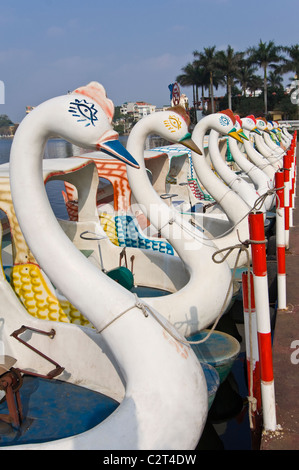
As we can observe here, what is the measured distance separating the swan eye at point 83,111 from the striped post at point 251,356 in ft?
5.41

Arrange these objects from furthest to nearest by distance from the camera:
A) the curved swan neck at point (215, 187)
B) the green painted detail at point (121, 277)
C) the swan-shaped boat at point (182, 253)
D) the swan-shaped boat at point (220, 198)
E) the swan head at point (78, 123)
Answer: the curved swan neck at point (215, 187), the swan-shaped boat at point (220, 198), the green painted detail at point (121, 277), the swan-shaped boat at point (182, 253), the swan head at point (78, 123)

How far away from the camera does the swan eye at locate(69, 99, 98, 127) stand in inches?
138

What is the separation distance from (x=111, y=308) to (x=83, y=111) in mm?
1521

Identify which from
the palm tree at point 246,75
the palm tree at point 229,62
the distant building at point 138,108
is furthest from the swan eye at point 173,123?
the distant building at point 138,108

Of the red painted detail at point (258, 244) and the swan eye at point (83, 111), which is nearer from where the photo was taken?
the red painted detail at point (258, 244)

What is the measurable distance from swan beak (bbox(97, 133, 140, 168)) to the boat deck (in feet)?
7.18

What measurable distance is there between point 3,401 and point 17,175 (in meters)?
2.15

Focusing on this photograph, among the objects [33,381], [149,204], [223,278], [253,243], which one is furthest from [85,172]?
[253,243]

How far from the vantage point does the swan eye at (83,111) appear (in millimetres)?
3500

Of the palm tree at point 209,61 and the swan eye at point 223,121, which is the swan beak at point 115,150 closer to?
the swan eye at point 223,121

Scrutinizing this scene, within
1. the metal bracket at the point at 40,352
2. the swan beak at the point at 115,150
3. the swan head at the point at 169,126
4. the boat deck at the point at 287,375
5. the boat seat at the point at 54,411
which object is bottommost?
the boat seat at the point at 54,411

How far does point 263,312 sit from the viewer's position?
10.5 feet

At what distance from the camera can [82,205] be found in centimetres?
820
